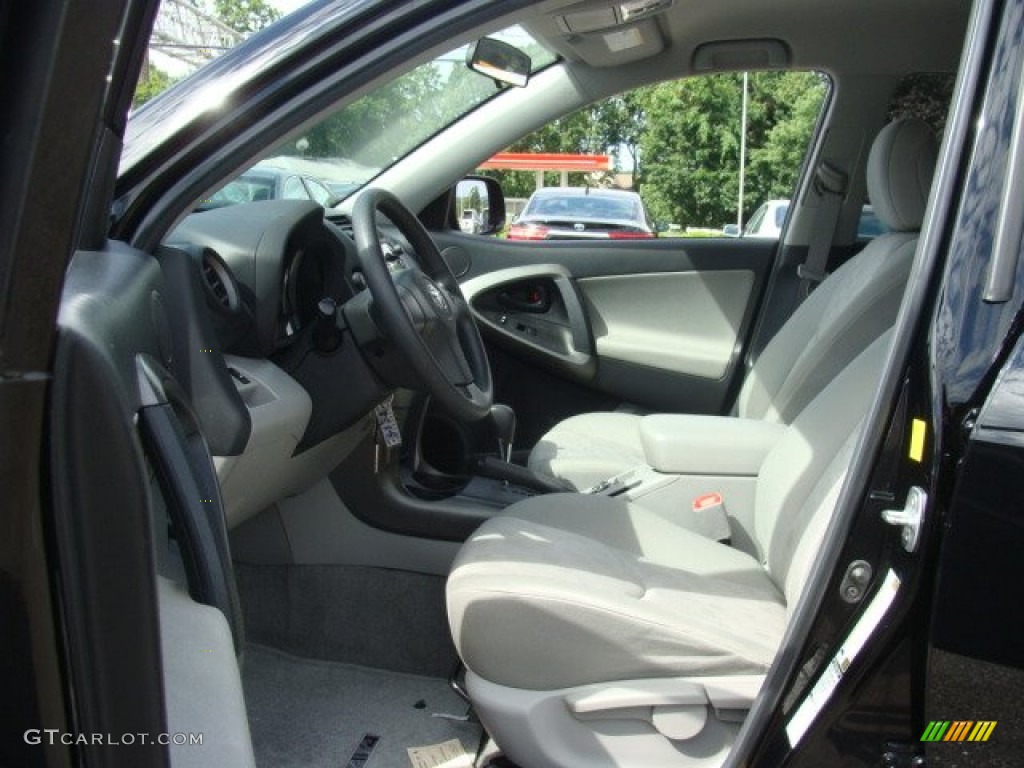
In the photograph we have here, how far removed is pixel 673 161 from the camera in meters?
9.39

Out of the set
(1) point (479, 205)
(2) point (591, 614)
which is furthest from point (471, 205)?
(2) point (591, 614)

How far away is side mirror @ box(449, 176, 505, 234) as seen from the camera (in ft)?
Answer: 10.6

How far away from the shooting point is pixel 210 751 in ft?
2.76

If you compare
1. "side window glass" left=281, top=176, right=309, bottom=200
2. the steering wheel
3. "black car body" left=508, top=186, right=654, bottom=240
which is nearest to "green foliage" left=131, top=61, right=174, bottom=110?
the steering wheel

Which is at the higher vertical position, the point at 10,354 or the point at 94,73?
the point at 94,73

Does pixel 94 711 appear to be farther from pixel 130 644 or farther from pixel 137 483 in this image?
pixel 137 483

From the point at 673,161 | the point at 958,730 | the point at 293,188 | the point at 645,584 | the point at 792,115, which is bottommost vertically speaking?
the point at 645,584

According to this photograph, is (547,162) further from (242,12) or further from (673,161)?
(242,12)

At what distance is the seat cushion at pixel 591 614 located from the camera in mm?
1441

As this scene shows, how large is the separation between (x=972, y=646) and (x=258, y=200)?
1481 millimetres

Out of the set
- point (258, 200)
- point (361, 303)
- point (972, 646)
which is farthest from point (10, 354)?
point (258, 200)

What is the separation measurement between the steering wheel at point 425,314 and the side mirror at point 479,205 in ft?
3.64

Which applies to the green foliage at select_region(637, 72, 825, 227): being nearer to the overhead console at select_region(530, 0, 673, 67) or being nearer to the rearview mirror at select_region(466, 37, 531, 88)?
the overhead console at select_region(530, 0, 673, 67)

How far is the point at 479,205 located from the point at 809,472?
6.42 feet
